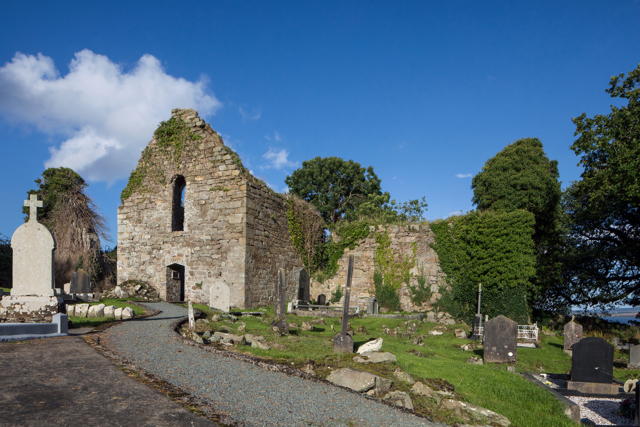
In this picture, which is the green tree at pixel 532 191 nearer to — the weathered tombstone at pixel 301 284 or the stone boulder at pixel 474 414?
the weathered tombstone at pixel 301 284

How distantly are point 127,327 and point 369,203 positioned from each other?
26.7 metres

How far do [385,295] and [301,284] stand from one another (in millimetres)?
4559

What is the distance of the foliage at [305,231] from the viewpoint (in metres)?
21.1

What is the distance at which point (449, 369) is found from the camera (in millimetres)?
8125

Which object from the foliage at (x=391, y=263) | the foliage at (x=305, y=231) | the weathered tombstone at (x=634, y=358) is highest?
the foliage at (x=305, y=231)

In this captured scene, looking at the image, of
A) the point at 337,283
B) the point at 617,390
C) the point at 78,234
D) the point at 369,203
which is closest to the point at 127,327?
the point at 617,390

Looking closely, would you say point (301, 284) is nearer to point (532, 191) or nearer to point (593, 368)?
point (593, 368)

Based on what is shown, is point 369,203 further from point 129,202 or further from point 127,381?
point 127,381

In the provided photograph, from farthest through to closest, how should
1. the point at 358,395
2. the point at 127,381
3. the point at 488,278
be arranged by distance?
the point at 488,278 → the point at 358,395 → the point at 127,381

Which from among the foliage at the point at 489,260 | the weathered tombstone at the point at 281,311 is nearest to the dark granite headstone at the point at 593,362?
the weathered tombstone at the point at 281,311

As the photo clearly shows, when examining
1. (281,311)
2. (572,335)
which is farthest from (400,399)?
(572,335)

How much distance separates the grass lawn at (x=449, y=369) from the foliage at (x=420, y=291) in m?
7.09

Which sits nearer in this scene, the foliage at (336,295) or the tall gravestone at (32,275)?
the tall gravestone at (32,275)

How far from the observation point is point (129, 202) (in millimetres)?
20016
